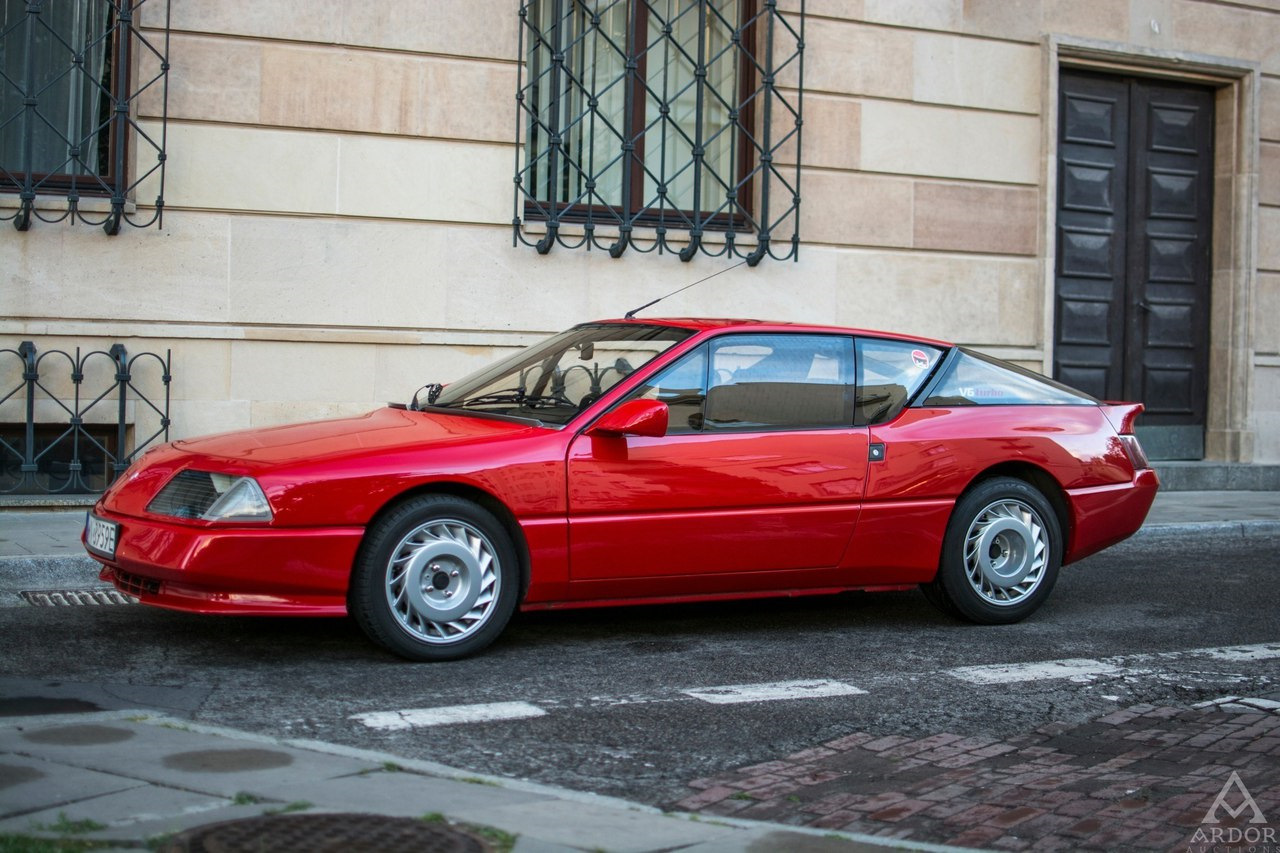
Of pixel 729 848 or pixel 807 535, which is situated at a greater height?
pixel 807 535

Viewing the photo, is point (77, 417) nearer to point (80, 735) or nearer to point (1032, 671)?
point (80, 735)

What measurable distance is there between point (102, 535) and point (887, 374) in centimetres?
348

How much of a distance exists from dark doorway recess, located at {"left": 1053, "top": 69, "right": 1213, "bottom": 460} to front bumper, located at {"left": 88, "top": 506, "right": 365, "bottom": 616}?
30.6 feet

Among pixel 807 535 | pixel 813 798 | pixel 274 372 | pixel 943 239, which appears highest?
pixel 943 239

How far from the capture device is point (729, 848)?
3.77 meters

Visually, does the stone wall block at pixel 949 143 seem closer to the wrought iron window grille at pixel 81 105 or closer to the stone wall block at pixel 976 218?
the stone wall block at pixel 976 218

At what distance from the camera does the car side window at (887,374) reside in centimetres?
712

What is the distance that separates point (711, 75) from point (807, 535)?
6964mm

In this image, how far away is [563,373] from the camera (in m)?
6.89

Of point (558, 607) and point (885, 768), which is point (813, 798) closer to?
point (885, 768)

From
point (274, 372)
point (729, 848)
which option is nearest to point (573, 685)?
point (729, 848)

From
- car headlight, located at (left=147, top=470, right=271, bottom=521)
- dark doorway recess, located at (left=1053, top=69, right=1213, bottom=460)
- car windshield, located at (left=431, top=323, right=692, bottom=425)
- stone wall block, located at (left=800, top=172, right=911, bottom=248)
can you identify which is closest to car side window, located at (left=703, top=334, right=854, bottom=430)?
car windshield, located at (left=431, top=323, right=692, bottom=425)

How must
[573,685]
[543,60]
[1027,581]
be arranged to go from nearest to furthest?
1. [573,685]
2. [1027,581]
3. [543,60]

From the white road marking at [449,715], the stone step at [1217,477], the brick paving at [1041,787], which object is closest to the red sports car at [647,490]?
the white road marking at [449,715]
